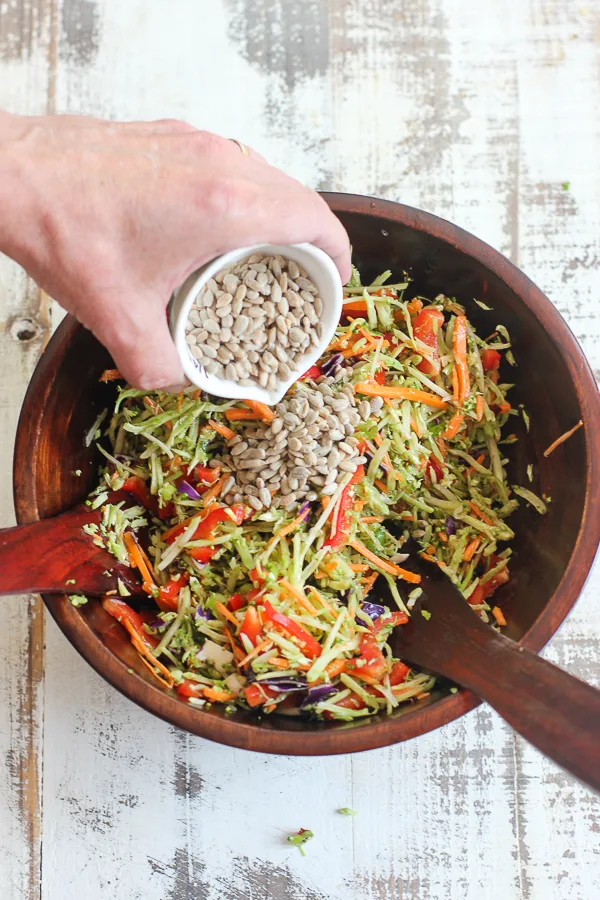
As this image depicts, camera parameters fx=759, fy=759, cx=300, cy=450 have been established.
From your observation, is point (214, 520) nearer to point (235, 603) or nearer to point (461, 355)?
point (235, 603)

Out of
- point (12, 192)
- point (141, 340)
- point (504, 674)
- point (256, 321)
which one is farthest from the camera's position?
point (256, 321)

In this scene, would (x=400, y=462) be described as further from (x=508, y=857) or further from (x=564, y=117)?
(x=564, y=117)

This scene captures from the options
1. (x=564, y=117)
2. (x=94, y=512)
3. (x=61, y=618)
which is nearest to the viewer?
(x=61, y=618)

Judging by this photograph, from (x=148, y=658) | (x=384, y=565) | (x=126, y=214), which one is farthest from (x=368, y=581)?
(x=126, y=214)

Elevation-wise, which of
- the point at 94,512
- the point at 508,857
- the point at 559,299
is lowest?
the point at 508,857

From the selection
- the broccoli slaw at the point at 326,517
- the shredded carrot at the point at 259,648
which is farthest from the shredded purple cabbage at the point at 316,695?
the shredded carrot at the point at 259,648

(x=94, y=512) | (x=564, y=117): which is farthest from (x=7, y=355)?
(x=564, y=117)
